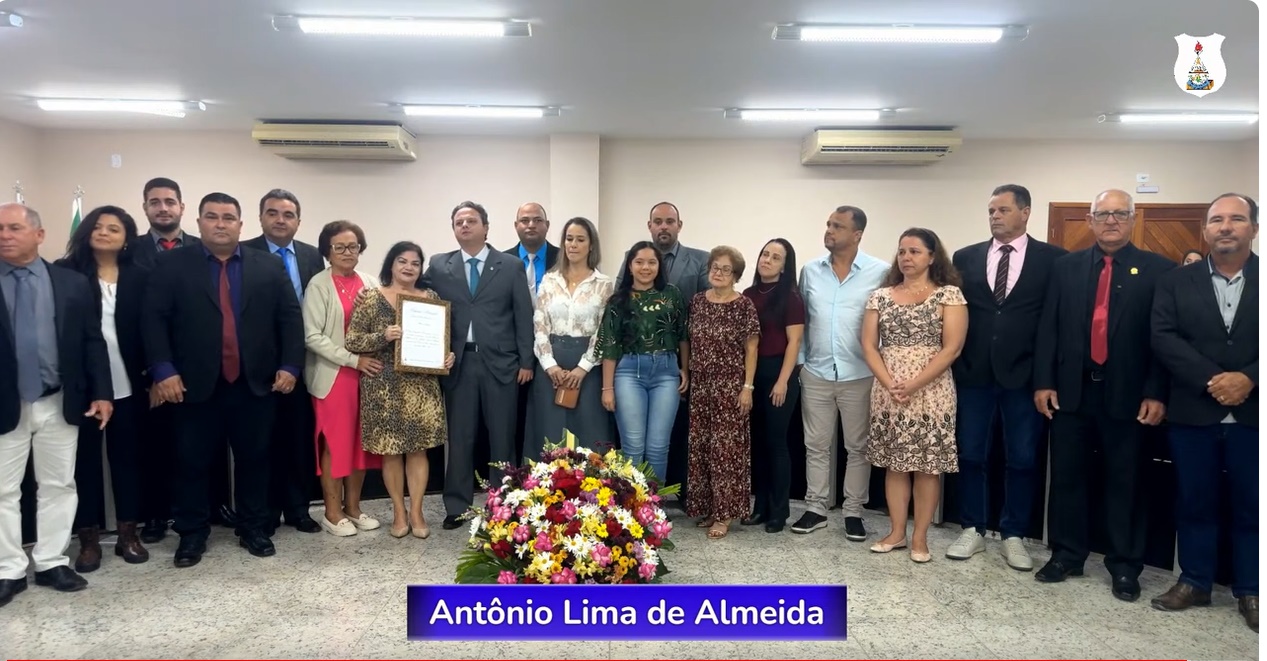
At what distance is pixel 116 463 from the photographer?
3.08 meters

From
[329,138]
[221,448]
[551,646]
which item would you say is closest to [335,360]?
[221,448]

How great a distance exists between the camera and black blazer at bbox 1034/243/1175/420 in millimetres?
2713

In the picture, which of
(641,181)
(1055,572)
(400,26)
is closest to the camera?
(1055,572)

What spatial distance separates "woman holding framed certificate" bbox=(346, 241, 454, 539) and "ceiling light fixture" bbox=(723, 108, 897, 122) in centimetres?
422

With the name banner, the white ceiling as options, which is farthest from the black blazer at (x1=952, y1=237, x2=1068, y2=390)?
the white ceiling

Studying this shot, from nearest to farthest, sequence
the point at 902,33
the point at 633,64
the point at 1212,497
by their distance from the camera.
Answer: the point at 1212,497 → the point at 902,33 → the point at 633,64

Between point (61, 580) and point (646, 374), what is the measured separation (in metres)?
2.53

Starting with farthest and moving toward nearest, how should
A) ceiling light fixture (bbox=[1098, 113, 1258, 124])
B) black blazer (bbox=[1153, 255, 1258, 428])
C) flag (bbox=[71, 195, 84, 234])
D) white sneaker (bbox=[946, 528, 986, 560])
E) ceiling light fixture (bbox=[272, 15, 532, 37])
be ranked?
1. flag (bbox=[71, 195, 84, 234])
2. ceiling light fixture (bbox=[1098, 113, 1258, 124])
3. ceiling light fixture (bbox=[272, 15, 532, 37])
4. white sneaker (bbox=[946, 528, 986, 560])
5. black blazer (bbox=[1153, 255, 1258, 428])

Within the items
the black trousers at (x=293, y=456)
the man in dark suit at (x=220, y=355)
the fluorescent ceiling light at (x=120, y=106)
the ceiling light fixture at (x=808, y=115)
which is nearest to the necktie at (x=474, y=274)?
the man in dark suit at (x=220, y=355)

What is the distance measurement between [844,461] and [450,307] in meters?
2.31

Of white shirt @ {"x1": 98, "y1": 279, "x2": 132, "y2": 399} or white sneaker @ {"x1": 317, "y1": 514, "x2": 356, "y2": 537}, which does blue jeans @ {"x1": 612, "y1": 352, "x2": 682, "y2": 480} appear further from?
white shirt @ {"x1": 98, "y1": 279, "x2": 132, "y2": 399}

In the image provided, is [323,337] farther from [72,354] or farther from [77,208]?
[77,208]

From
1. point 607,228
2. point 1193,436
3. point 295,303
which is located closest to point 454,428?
point 295,303

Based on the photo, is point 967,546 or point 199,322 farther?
point 967,546
